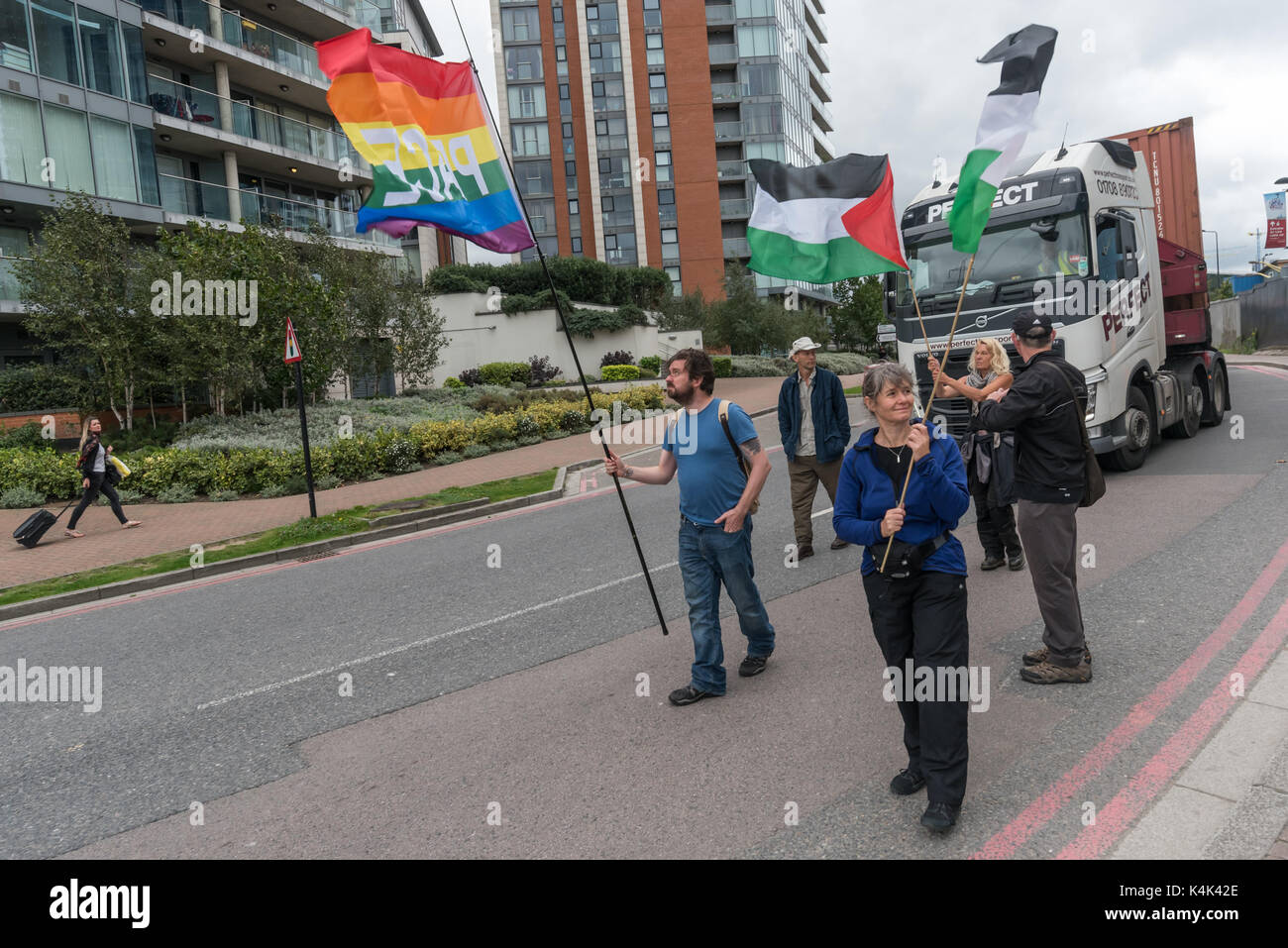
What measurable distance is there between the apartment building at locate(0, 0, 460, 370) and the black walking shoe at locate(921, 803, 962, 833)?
26563 mm

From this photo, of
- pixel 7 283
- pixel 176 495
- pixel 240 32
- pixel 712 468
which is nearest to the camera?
pixel 712 468

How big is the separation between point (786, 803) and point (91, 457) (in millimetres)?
13070

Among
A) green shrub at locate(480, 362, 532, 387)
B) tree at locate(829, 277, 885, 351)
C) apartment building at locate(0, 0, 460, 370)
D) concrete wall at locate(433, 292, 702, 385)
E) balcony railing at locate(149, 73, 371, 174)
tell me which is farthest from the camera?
tree at locate(829, 277, 885, 351)

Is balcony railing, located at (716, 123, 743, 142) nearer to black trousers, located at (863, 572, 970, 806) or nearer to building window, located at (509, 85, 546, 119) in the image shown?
building window, located at (509, 85, 546, 119)

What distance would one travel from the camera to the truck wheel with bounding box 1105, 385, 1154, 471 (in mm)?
10266

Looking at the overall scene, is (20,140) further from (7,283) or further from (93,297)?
(93,297)

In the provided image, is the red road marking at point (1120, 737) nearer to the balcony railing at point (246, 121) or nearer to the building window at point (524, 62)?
the balcony railing at point (246, 121)

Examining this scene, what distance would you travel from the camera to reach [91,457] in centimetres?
1308

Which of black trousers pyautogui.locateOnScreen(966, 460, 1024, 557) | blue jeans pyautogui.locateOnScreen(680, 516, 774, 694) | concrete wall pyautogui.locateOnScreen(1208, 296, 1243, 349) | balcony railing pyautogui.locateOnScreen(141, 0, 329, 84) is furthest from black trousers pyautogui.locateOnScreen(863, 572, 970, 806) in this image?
concrete wall pyautogui.locateOnScreen(1208, 296, 1243, 349)

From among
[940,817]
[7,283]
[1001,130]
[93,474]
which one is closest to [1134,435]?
[1001,130]

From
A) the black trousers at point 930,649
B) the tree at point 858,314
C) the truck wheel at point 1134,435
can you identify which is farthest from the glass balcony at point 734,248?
the black trousers at point 930,649

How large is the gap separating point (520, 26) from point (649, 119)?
38.4ft

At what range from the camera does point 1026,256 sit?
948cm

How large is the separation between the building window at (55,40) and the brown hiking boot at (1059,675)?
28.3m
